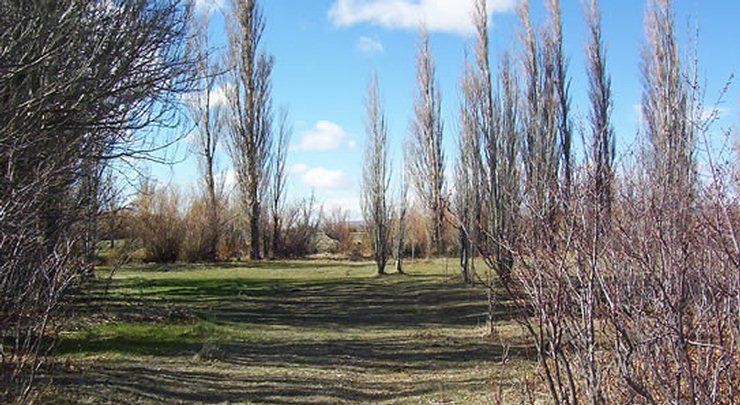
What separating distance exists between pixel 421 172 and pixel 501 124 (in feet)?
23.3

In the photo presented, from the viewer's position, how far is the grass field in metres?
5.55

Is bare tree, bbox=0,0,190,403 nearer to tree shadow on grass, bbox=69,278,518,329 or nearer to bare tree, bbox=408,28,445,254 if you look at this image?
tree shadow on grass, bbox=69,278,518,329

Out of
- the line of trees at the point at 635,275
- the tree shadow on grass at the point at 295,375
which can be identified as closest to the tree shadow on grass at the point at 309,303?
the tree shadow on grass at the point at 295,375

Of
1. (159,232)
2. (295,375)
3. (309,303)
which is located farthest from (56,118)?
(159,232)

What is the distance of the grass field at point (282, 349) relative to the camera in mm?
5555

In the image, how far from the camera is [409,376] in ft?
21.0

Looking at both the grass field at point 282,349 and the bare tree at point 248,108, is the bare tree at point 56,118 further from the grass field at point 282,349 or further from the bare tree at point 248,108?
the bare tree at point 248,108

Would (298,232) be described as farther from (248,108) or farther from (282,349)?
(282,349)

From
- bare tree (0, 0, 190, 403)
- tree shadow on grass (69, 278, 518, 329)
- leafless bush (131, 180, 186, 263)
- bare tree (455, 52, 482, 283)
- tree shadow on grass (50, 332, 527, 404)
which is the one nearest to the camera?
bare tree (0, 0, 190, 403)

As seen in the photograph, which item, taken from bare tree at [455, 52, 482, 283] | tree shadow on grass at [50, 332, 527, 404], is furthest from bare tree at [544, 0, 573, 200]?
Answer: tree shadow on grass at [50, 332, 527, 404]

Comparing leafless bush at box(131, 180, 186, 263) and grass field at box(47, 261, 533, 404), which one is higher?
leafless bush at box(131, 180, 186, 263)

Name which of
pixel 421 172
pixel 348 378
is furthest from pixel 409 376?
pixel 421 172

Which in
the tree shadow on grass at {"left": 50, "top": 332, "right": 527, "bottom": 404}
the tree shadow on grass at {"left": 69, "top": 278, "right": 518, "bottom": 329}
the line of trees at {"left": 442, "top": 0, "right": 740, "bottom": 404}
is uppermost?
the line of trees at {"left": 442, "top": 0, "right": 740, "bottom": 404}

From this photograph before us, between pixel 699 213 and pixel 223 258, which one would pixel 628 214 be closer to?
pixel 699 213
